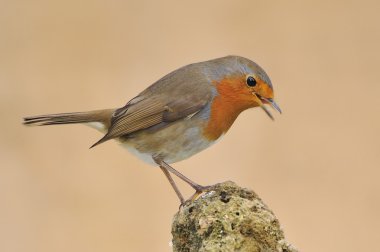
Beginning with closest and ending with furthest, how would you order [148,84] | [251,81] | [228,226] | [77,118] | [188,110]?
[228,226], [251,81], [188,110], [77,118], [148,84]

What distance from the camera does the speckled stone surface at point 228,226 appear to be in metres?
2.90

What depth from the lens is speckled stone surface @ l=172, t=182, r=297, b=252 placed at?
2902 mm

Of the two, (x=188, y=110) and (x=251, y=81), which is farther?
(x=188, y=110)

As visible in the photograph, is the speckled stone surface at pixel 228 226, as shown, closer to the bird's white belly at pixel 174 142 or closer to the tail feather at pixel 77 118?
the bird's white belly at pixel 174 142

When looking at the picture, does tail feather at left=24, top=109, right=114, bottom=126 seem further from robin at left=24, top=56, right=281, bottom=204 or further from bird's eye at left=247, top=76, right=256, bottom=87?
bird's eye at left=247, top=76, right=256, bottom=87

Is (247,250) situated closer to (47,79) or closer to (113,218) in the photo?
(113,218)

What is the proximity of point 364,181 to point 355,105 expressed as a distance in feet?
2.71

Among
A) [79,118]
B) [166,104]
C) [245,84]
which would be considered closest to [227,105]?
[245,84]

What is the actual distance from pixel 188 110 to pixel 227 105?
0.22 meters

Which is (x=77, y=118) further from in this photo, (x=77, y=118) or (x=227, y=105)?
(x=227, y=105)

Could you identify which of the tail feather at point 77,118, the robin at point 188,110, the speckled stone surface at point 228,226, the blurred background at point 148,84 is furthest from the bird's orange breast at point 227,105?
the blurred background at point 148,84

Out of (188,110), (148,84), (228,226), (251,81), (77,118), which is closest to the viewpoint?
(228,226)

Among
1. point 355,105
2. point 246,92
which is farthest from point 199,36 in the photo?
point 246,92

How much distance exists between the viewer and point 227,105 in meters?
A: 4.38
